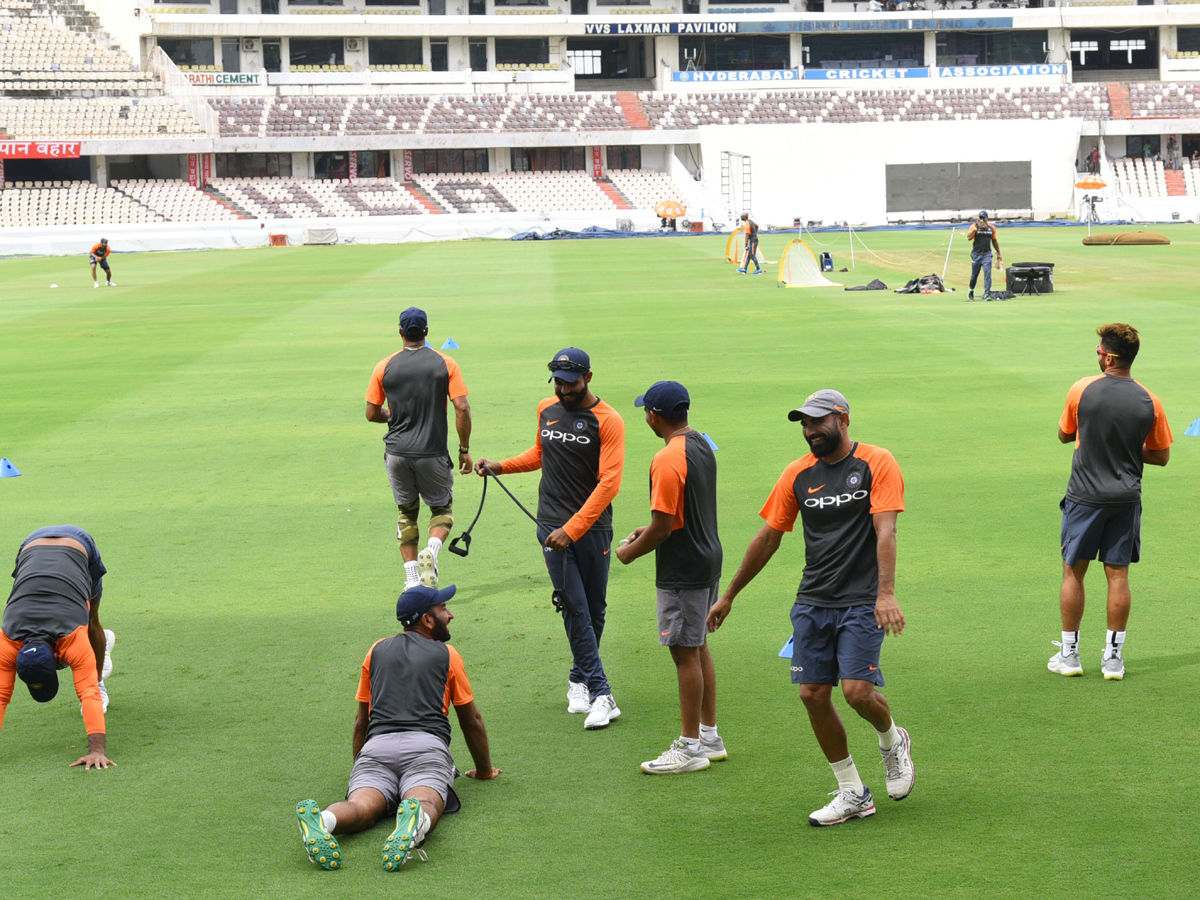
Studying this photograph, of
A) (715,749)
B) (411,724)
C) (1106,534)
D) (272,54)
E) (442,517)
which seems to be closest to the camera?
(411,724)

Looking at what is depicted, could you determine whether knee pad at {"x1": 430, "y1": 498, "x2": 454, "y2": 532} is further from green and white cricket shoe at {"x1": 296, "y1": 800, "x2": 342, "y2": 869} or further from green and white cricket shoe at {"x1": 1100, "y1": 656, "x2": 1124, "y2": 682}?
green and white cricket shoe at {"x1": 1100, "y1": 656, "x2": 1124, "y2": 682}

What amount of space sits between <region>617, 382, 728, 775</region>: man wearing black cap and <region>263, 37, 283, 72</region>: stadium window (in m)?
82.4

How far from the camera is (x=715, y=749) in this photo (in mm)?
7027

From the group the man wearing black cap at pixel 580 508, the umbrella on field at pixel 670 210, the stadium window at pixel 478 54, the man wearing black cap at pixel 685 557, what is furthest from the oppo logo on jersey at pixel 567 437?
the stadium window at pixel 478 54

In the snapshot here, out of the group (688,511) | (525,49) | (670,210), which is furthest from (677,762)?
(525,49)

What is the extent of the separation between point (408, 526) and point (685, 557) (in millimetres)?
4303

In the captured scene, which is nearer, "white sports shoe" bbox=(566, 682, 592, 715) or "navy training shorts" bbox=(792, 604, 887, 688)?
"navy training shorts" bbox=(792, 604, 887, 688)

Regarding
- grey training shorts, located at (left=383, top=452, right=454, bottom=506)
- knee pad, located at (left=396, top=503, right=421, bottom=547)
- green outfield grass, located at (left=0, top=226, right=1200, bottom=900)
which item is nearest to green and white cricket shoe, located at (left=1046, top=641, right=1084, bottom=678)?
green outfield grass, located at (left=0, top=226, right=1200, bottom=900)

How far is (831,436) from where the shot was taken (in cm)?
601

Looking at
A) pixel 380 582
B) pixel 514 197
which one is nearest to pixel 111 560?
pixel 380 582

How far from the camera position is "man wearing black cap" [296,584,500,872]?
621 cm

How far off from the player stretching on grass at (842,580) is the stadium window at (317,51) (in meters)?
83.8

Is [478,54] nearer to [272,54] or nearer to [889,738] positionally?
[272,54]

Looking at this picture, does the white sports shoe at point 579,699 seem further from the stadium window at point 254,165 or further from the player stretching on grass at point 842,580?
the stadium window at point 254,165
